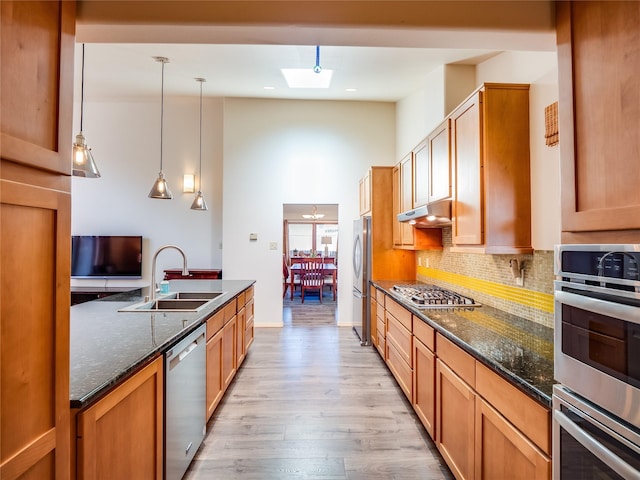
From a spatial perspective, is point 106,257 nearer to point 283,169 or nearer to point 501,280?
point 283,169

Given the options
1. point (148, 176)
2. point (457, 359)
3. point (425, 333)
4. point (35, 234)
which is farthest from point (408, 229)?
point (148, 176)

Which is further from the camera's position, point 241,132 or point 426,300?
point 241,132

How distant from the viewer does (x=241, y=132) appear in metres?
5.37

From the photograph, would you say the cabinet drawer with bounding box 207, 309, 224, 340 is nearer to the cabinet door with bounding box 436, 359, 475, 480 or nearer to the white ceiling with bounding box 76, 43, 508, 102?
the cabinet door with bounding box 436, 359, 475, 480

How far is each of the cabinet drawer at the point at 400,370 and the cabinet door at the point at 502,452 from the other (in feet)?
3.42

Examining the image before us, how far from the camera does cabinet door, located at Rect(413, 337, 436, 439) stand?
206cm

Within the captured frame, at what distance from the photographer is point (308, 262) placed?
272 inches

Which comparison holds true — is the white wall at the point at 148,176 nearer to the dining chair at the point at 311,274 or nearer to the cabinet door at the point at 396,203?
the dining chair at the point at 311,274

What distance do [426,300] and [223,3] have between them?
2.20 m

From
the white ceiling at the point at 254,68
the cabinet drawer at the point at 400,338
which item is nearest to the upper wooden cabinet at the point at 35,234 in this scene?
the cabinet drawer at the point at 400,338

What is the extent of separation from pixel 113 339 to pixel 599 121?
2.10 m

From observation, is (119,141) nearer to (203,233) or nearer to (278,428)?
(203,233)

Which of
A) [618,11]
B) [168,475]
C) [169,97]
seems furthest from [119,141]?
[618,11]

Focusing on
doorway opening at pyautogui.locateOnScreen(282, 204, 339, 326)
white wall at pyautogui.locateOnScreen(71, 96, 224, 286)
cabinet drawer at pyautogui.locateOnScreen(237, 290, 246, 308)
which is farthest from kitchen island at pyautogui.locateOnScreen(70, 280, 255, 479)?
white wall at pyautogui.locateOnScreen(71, 96, 224, 286)
